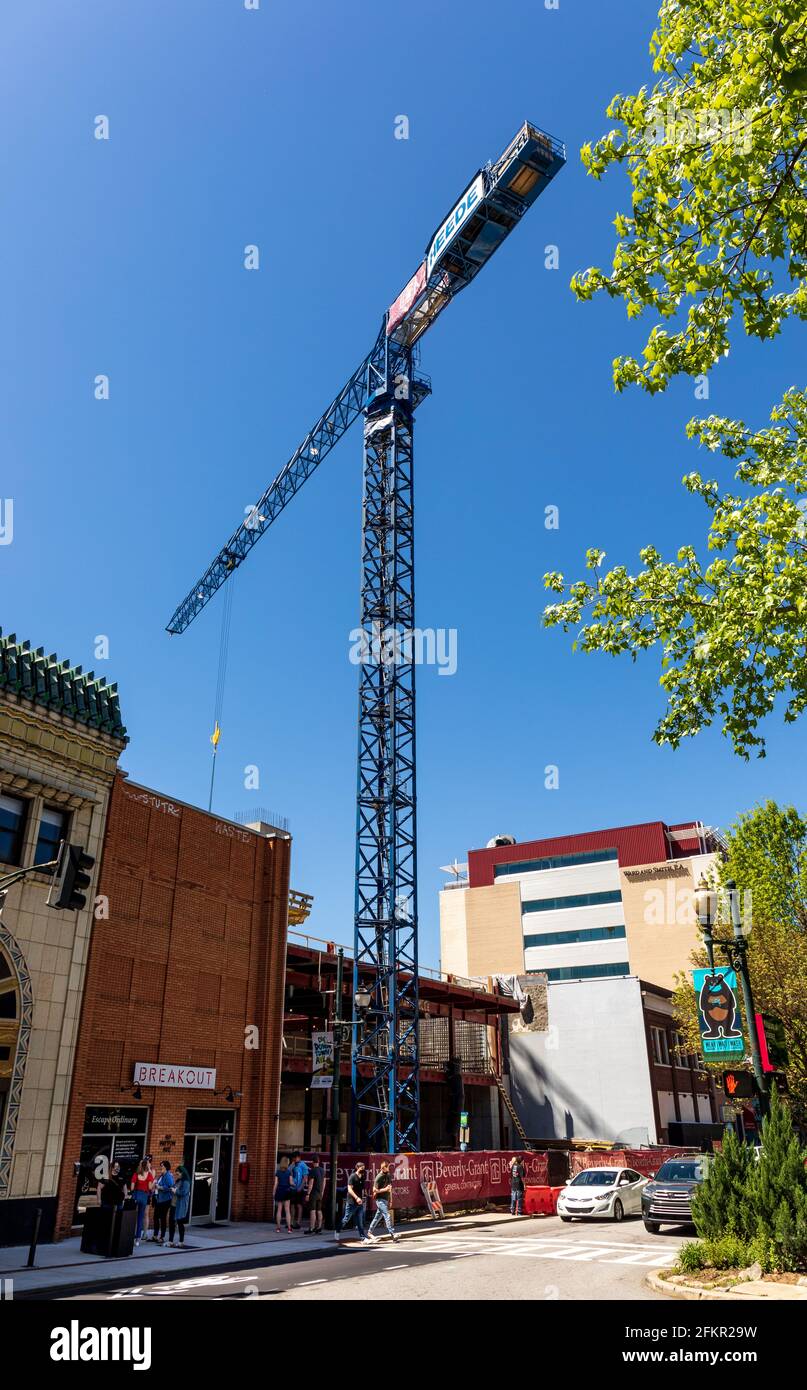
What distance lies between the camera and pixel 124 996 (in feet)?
77.8

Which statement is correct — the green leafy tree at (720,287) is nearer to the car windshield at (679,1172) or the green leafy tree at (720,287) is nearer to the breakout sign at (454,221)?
the car windshield at (679,1172)

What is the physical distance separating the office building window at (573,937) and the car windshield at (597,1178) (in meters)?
48.7

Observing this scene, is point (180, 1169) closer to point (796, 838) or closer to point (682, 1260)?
point (682, 1260)

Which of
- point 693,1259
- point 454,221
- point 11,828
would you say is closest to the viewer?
point 693,1259

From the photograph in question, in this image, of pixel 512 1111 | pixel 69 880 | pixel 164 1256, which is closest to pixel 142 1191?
pixel 164 1256

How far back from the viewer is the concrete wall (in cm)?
4688

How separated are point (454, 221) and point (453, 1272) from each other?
1703 inches

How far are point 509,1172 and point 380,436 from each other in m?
34.9

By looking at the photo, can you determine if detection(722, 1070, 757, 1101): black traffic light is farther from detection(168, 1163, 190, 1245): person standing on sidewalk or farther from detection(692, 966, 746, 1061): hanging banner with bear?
detection(168, 1163, 190, 1245): person standing on sidewalk

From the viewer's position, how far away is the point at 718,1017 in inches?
667

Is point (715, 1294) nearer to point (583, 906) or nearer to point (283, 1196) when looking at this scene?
point (283, 1196)

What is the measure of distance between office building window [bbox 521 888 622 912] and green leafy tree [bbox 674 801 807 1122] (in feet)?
130

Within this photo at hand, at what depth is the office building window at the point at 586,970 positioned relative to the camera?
7531cm
